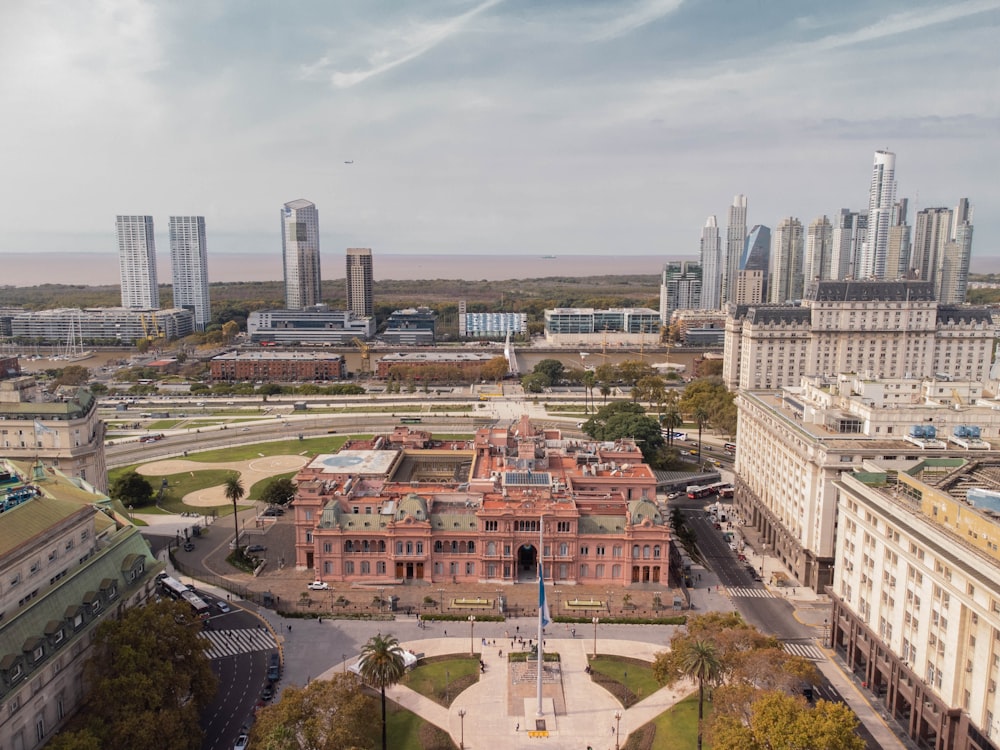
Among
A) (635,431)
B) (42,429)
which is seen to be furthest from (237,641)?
(635,431)

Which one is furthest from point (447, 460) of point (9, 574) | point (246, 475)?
point (9, 574)

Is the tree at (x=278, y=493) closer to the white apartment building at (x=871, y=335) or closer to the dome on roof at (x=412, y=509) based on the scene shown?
the dome on roof at (x=412, y=509)

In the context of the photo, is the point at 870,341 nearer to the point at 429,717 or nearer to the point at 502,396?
the point at 502,396

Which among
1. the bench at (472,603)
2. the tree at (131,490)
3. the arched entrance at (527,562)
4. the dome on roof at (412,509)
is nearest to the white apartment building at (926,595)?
the arched entrance at (527,562)

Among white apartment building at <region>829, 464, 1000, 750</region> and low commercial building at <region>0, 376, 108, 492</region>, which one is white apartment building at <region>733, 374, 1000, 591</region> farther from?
low commercial building at <region>0, 376, 108, 492</region>

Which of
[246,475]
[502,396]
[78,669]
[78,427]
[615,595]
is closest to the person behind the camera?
[78,669]

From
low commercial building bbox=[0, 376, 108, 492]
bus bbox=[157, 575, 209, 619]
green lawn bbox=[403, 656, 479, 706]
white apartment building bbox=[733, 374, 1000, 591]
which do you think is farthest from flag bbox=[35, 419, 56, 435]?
white apartment building bbox=[733, 374, 1000, 591]
